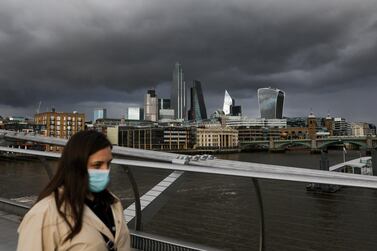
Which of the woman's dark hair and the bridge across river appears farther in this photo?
the bridge across river

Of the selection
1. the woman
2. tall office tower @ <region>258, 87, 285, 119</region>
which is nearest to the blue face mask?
the woman

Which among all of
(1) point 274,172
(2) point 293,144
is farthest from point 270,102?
(1) point 274,172

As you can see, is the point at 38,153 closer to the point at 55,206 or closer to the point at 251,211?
the point at 55,206

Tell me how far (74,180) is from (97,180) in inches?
2.8

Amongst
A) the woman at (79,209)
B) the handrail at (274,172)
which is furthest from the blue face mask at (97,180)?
the handrail at (274,172)

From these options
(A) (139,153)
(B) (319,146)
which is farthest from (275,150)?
(A) (139,153)

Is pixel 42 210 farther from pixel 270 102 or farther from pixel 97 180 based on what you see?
pixel 270 102

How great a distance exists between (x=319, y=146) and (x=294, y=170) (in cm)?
8690

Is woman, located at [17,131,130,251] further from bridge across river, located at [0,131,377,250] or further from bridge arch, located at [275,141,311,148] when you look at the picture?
bridge arch, located at [275,141,311,148]

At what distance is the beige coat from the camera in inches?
42.6

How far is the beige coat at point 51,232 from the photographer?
3.55 ft

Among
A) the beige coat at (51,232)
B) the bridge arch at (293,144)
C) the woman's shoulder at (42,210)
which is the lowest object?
the bridge arch at (293,144)

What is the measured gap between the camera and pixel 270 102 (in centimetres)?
16650

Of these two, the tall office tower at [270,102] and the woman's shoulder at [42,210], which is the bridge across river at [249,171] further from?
the tall office tower at [270,102]
